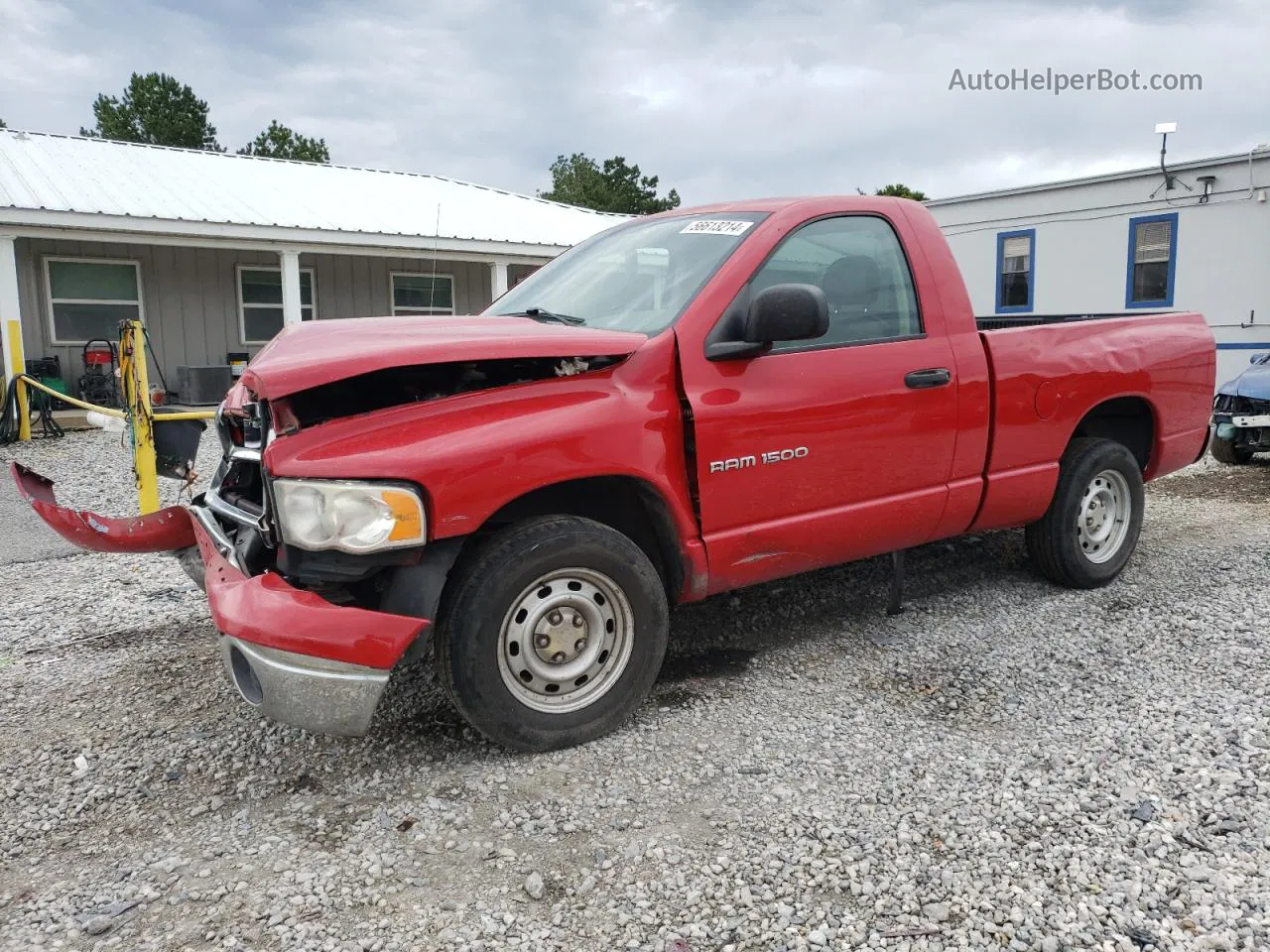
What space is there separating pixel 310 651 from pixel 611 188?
54079 millimetres

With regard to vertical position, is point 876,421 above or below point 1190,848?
above

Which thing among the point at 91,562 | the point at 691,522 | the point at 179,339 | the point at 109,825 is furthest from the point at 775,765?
the point at 179,339

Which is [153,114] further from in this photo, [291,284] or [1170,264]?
[1170,264]

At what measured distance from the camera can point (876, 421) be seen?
389 centimetres

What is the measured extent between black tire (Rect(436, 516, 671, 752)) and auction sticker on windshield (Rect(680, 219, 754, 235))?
139 cm

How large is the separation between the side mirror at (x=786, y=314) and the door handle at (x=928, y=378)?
72 cm

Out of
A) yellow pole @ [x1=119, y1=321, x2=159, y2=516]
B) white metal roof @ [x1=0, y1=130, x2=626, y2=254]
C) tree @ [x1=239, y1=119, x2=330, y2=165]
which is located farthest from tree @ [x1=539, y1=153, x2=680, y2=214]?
yellow pole @ [x1=119, y1=321, x2=159, y2=516]

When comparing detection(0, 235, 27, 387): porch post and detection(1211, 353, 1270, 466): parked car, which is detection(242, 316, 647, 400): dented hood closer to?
detection(1211, 353, 1270, 466): parked car

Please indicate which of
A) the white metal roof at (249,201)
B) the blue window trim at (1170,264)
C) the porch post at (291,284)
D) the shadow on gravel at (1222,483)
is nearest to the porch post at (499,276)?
the white metal roof at (249,201)

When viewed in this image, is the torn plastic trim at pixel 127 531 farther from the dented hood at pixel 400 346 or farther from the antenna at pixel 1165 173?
the antenna at pixel 1165 173

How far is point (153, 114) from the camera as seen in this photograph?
45250mm

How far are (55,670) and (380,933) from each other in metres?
2.63

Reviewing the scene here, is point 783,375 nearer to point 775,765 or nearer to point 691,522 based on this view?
point 691,522

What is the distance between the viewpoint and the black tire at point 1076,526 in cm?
483
